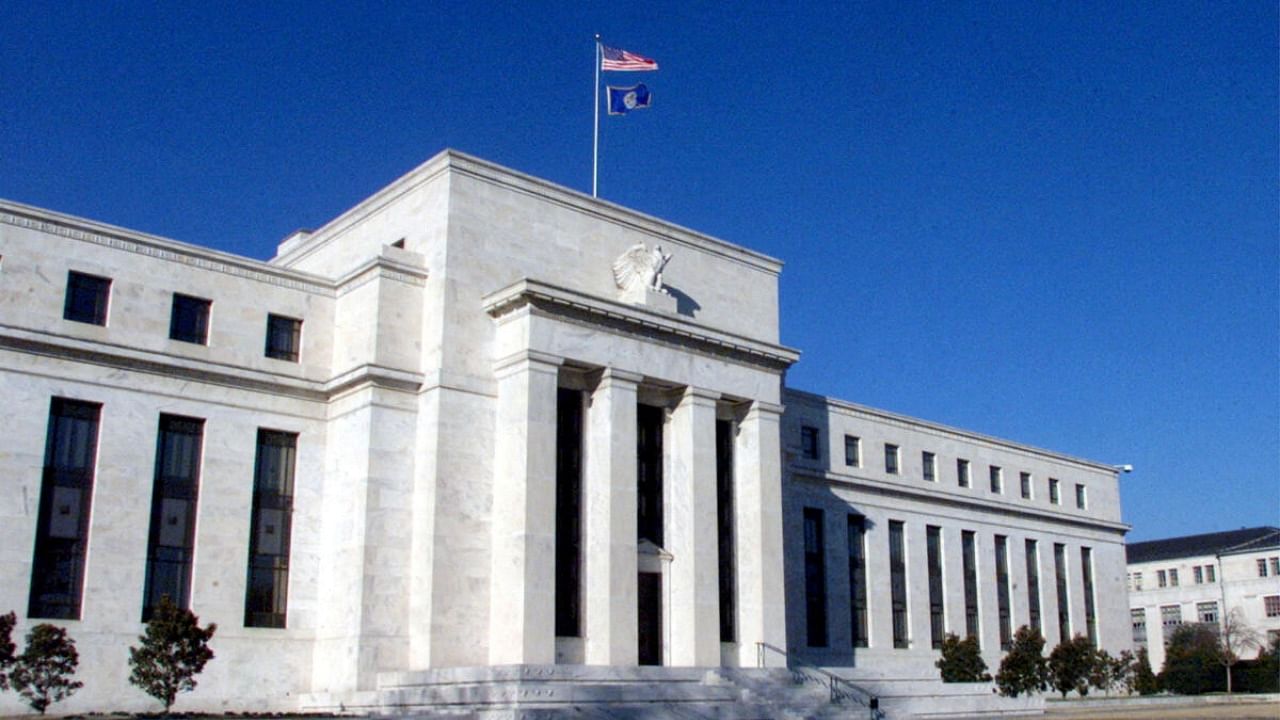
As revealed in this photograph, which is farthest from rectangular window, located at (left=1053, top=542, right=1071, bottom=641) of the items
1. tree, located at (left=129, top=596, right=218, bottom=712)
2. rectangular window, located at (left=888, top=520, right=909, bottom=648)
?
tree, located at (left=129, top=596, right=218, bottom=712)

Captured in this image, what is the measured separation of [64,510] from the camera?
118 ft

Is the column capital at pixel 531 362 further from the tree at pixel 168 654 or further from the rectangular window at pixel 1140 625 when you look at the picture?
the rectangular window at pixel 1140 625

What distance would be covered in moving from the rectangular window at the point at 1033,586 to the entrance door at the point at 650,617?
101ft

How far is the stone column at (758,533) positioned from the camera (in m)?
43.9

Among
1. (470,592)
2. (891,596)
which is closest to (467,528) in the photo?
(470,592)

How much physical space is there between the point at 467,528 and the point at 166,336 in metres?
10.2

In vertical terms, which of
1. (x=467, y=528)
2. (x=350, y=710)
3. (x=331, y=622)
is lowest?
(x=350, y=710)

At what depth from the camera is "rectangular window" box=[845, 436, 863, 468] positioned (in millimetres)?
59594

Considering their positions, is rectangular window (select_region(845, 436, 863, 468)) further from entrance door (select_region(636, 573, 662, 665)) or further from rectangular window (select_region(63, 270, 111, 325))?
rectangular window (select_region(63, 270, 111, 325))

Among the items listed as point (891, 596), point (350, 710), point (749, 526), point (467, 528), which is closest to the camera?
point (350, 710)

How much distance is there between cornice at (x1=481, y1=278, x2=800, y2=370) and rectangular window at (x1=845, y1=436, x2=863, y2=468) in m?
14.8

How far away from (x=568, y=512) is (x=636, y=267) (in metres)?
8.94

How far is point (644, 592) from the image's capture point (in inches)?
1650

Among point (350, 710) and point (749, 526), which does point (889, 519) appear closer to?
point (749, 526)
